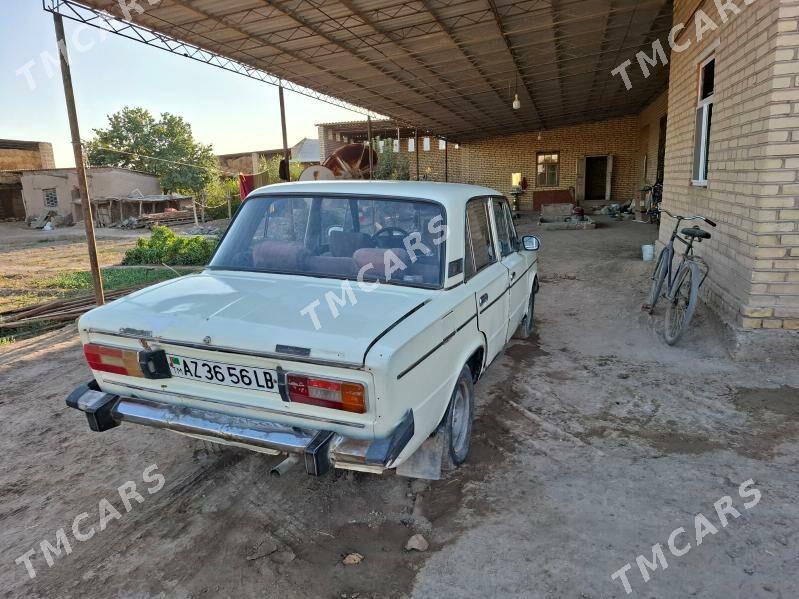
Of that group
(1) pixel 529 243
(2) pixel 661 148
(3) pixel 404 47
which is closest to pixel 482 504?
(1) pixel 529 243

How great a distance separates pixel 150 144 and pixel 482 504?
133ft

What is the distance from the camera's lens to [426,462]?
2693 millimetres

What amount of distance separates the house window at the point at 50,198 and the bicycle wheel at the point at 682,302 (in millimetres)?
34792

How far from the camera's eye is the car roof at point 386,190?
3.26 m

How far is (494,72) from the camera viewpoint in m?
13.9

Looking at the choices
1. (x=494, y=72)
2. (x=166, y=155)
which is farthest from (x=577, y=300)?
(x=166, y=155)

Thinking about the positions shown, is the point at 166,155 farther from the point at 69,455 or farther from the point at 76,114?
the point at 69,455

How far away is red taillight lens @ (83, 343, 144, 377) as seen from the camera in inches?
103

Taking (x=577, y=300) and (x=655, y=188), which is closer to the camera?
(x=577, y=300)

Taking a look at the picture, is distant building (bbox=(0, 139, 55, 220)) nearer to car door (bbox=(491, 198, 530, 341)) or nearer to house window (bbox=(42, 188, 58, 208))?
house window (bbox=(42, 188, 58, 208))

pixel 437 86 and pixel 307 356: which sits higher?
pixel 437 86

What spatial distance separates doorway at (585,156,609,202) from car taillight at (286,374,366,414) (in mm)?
25999

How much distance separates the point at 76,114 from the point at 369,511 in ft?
22.9

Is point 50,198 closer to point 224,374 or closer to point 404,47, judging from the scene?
point 404,47
